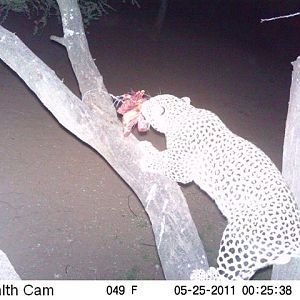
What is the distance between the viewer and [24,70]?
3.62 metres

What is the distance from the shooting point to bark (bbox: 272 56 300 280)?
326 centimetres

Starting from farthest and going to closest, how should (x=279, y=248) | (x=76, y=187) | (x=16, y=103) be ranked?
(x=16, y=103) → (x=76, y=187) → (x=279, y=248)

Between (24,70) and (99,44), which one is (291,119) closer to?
(24,70)

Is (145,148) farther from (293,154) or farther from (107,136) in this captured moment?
(293,154)

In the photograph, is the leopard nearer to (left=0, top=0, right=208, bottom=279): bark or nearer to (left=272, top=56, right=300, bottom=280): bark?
(left=0, top=0, right=208, bottom=279): bark

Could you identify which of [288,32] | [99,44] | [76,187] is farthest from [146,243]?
[288,32]

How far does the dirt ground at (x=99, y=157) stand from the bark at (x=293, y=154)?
2130mm

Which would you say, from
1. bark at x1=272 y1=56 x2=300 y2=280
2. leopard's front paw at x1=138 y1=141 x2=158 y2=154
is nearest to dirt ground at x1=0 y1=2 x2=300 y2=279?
leopard's front paw at x1=138 y1=141 x2=158 y2=154

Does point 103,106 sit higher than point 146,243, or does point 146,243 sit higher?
point 103,106

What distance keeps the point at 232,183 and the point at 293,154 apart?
560 mm

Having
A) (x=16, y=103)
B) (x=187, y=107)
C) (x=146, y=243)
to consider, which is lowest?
(x=146, y=243)

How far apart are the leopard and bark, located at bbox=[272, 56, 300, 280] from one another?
268 millimetres

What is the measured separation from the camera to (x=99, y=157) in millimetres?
7066

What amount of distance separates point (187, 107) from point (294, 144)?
2.41ft
